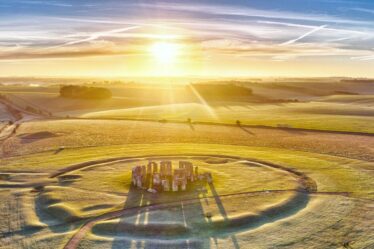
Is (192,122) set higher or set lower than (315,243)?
higher

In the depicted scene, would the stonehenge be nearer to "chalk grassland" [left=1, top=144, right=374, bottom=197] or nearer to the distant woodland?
"chalk grassland" [left=1, top=144, right=374, bottom=197]

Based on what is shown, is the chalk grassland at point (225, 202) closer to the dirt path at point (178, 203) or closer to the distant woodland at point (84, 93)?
the dirt path at point (178, 203)

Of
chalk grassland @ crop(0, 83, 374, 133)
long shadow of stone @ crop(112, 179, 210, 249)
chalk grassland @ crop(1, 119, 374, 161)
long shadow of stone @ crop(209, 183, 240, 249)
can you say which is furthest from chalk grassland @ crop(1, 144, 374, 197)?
chalk grassland @ crop(0, 83, 374, 133)

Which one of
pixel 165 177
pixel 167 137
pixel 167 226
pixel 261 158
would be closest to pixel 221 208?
pixel 167 226

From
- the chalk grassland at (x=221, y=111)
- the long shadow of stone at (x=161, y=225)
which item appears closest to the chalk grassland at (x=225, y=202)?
the long shadow of stone at (x=161, y=225)

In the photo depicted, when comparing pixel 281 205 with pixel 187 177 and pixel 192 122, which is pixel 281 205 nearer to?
pixel 187 177

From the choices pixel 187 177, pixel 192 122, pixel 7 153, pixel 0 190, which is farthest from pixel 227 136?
pixel 0 190
